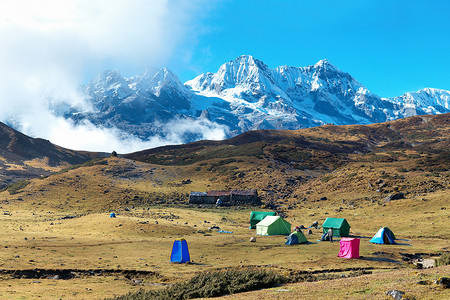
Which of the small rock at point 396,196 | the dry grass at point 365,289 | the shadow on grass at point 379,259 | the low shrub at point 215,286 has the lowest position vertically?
the shadow on grass at point 379,259

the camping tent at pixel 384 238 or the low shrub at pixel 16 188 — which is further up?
the low shrub at pixel 16 188

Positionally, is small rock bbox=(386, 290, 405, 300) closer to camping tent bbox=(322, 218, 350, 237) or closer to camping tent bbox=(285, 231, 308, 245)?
camping tent bbox=(285, 231, 308, 245)

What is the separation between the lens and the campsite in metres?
24.6

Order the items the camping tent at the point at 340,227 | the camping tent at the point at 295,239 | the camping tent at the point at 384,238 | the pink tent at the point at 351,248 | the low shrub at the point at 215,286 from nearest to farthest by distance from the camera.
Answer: the low shrub at the point at 215,286 → the pink tent at the point at 351,248 → the camping tent at the point at 295,239 → the camping tent at the point at 384,238 → the camping tent at the point at 340,227

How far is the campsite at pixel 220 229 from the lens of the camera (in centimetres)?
2464

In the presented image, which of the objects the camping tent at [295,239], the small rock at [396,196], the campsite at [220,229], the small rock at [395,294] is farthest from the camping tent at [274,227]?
the small rock at [395,294]

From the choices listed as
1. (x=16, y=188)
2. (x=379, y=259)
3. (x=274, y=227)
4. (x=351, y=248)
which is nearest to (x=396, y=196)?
(x=274, y=227)

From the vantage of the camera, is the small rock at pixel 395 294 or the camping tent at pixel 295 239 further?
the camping tent at pixel 295 239

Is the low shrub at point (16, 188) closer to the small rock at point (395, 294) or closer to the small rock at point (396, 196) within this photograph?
the small rock at point (396, 196)

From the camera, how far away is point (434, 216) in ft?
179

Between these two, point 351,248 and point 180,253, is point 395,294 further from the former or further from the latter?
point 180,253

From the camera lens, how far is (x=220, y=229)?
55875 millimetres

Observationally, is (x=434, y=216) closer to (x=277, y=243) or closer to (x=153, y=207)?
(x=277, y=243)

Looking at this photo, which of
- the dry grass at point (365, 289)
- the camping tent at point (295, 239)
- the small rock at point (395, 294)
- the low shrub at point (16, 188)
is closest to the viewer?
the small rock at point (395, 294)
